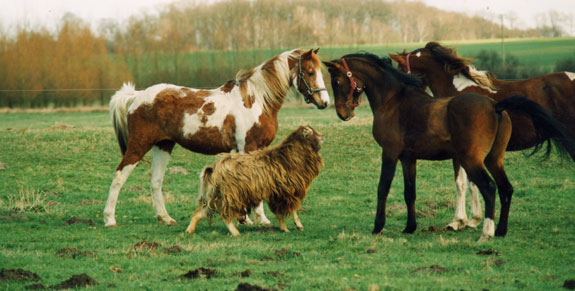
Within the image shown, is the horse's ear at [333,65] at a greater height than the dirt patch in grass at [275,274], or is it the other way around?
the horse's ear at [333,65]

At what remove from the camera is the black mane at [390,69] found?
872 cm

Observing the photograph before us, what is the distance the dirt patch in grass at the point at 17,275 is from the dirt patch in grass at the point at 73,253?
100 centimetres

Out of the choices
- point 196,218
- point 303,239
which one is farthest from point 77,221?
point 303,239

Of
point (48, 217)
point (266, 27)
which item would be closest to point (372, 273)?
point (48, 217)

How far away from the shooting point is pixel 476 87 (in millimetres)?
9484

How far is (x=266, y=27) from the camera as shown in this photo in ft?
153

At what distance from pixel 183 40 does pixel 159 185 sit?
1345 inches

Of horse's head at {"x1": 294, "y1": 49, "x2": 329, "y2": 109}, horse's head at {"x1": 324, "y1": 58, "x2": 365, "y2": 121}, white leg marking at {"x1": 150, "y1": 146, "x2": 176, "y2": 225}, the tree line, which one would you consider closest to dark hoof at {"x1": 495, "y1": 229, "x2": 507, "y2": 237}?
horse's head at {"x1": 324, "y1": 58, "x2": 365, "y2": 121}

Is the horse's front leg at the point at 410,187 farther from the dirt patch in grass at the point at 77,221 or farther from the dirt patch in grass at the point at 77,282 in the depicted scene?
the dirt patch in grass at the point at 77,221

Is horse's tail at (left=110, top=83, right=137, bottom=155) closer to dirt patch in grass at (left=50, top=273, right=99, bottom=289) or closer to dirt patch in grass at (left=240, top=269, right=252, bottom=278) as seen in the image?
dirt patch in grass at (left=50, top=273, right=99, bottom=289)

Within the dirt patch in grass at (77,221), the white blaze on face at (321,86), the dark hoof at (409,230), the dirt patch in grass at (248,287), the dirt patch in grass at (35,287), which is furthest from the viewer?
the dirt patch in grass at (77,221)

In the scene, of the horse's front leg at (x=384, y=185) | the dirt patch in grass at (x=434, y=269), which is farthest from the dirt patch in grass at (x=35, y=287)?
the horse's front leg at (x=384, y=185)

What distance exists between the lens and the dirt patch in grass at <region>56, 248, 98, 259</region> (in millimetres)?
7491

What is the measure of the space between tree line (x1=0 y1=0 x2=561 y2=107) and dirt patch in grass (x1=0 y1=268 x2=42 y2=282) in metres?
25.4
